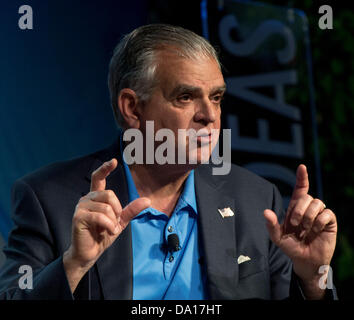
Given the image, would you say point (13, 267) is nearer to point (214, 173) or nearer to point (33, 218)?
point (33, 218)

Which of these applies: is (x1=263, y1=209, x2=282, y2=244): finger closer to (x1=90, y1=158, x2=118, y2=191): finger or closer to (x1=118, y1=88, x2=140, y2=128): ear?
(x1=90, y1=158, x2=118, y2=191): finger

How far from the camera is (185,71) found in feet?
5.05

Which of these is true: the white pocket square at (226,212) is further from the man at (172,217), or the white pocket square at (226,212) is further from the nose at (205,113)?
the nose at (205,113)

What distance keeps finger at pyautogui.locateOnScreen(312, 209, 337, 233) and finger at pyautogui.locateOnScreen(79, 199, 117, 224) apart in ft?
1.72

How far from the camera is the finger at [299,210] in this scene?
1.29 metres

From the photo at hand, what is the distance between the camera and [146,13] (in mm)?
2430

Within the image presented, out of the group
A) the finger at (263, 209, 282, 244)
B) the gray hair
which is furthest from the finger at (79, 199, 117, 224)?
the gray hair

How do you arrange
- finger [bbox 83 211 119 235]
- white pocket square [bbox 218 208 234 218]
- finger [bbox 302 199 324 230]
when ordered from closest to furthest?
finger [bbox 83 211 119 235]
finger [bbox 302 199 324 230]
white pocket square [bbox 218 208 234 218]

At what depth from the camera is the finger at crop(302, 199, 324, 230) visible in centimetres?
129

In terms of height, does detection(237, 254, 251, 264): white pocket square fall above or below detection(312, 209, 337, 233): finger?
below

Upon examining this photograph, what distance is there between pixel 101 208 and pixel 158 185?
48cm

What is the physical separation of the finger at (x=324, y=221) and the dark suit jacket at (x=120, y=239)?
203 mm

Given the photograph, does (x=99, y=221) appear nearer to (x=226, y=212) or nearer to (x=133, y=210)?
(x=133, y=210)

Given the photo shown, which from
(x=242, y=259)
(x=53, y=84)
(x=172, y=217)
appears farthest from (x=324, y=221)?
(x=53, y=84)
